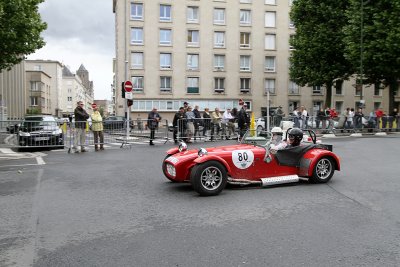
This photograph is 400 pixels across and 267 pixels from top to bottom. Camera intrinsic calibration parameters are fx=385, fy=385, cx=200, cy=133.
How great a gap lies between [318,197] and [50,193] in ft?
16.3

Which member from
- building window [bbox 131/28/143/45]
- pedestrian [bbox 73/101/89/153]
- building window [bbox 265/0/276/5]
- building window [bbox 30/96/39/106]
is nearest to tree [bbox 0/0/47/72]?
pedestrian [bbox 73/101/89/153]

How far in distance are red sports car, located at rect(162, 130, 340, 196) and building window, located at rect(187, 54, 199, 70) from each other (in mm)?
43941

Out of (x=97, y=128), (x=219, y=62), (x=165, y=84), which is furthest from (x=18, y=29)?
(x=219, y=62)

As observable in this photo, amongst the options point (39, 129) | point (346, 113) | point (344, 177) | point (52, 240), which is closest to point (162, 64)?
point (346, 113)

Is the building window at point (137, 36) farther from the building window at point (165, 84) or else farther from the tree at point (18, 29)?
the tree at point (18, 29)

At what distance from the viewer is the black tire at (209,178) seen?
6.91 m

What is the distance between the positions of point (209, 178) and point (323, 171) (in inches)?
108

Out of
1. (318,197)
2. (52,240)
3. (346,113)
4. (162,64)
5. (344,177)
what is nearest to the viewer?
(52,240)

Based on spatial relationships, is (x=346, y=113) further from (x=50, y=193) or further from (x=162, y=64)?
(x=162, y=64)

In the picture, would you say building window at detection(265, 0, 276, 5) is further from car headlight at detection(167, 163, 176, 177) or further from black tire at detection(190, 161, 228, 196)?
black tire at detection(190, 161, 228, 196)

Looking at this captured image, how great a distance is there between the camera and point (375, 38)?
91.8 ft

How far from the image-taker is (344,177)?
29.0 ft

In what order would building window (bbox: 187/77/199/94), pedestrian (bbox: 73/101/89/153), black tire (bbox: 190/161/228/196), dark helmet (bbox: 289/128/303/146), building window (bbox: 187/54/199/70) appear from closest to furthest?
black tire (bbox: 190/161/228/196) < dark helmet (bbox: 289/128/303/146) < pedestrian (bbox: 73/101/89/153) < building window (bbox: 187/77/199/94) < building window (bbox: 187/54/199/70)

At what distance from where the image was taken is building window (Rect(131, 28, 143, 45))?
49750 mm
